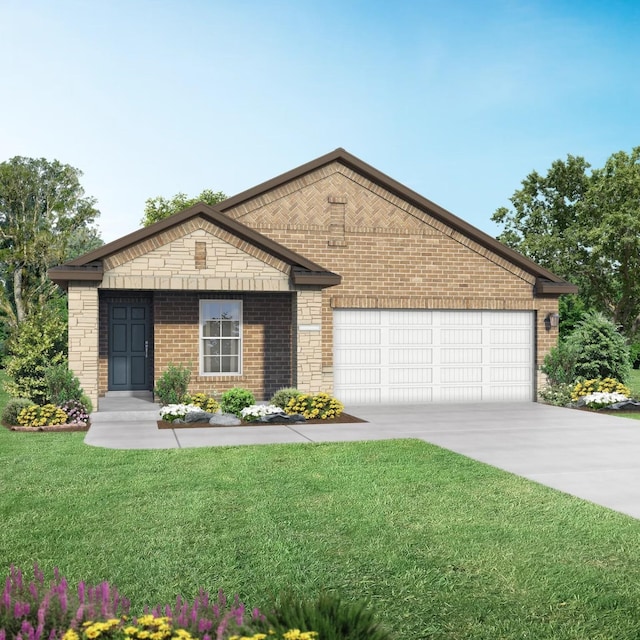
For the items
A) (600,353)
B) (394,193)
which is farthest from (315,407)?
(600,353)

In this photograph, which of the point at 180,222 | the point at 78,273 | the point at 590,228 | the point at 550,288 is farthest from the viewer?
the point at 590,228

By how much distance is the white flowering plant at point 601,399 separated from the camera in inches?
709

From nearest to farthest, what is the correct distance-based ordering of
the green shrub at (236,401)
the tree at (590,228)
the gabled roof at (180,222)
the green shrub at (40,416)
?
the green shrub at (40,416), the green shrub at (236,401), the gabled roof at (180,222), the tree at (590,228)

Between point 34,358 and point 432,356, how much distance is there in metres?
10.2

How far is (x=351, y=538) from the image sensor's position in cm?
668

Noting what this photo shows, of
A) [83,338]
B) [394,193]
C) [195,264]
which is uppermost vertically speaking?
[394,193]

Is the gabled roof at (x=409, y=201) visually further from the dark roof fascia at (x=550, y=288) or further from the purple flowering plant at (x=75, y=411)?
the purple flowering plant at (x=75, y=411)

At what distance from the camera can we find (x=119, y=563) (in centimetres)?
595

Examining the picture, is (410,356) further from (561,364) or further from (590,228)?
(590,228)

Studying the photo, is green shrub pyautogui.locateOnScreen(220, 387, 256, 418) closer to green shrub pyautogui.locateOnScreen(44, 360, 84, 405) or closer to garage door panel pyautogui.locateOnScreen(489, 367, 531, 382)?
green shrub pyautogui.locateOnScreen(44, 360, 84, 405)

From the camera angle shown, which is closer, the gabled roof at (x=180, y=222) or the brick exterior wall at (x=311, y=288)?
the gabled roof at (x=180, y=222)

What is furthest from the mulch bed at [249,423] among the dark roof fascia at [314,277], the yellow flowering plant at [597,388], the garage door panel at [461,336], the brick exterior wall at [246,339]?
the yellow flowering plant at [597,388]

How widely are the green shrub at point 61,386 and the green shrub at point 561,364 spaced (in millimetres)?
12528

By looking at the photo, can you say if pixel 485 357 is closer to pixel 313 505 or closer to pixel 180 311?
pixel 180 311
